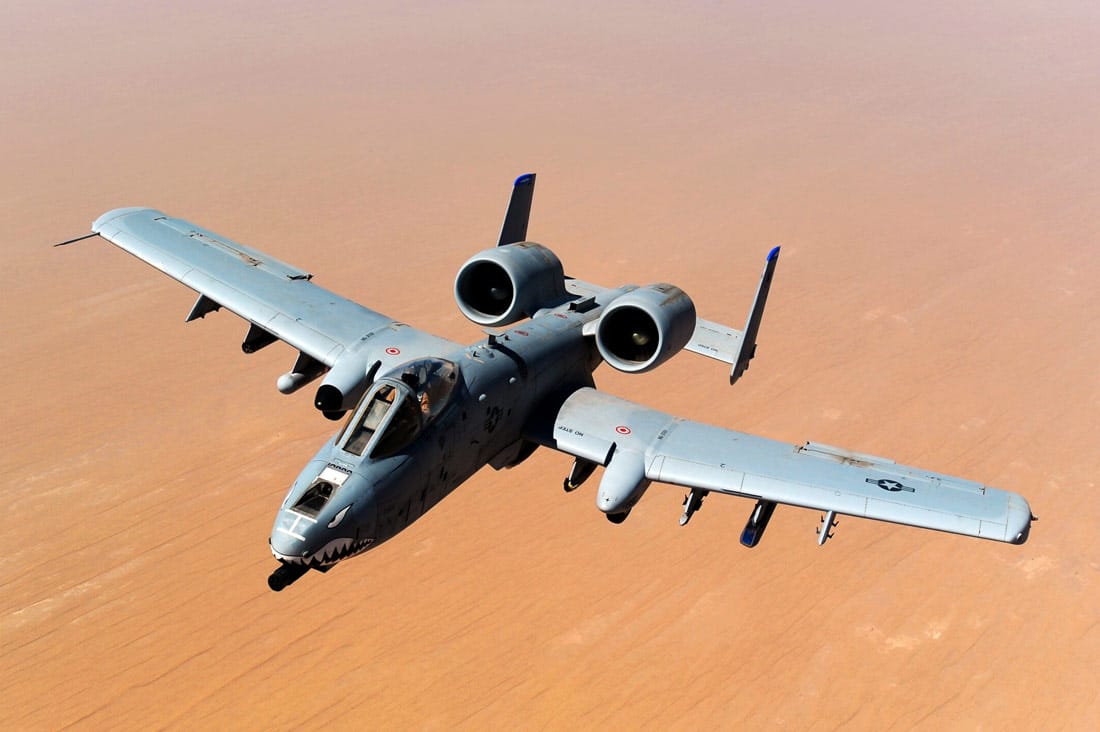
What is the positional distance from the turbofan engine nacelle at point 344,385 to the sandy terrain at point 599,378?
2.71 m

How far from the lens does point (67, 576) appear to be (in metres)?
14.8

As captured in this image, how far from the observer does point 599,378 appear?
20656mm

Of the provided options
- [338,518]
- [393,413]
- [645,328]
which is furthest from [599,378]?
[338,518]

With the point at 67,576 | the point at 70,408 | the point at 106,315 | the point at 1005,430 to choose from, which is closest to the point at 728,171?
the point at 1005,430

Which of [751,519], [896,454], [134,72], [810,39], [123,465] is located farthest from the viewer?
[810,39]

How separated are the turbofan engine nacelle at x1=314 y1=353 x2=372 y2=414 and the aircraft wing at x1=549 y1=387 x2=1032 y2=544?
137 inches

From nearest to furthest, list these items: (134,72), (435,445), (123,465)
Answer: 1. (435,445)
2. (123,465)
3. (134,72)

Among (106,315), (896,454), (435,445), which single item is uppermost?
(435,445)

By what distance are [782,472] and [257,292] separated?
10.6 metres

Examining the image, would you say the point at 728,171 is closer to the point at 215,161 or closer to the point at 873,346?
the point at 873,346

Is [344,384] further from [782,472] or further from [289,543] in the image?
[782,472]

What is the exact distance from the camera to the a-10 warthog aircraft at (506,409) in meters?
13.0

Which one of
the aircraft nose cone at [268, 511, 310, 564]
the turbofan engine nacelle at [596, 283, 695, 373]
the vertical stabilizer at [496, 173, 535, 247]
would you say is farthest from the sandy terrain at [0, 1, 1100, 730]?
the vertical stabilizer at [496, 173, 535, 247]

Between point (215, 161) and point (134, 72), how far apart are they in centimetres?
1445
